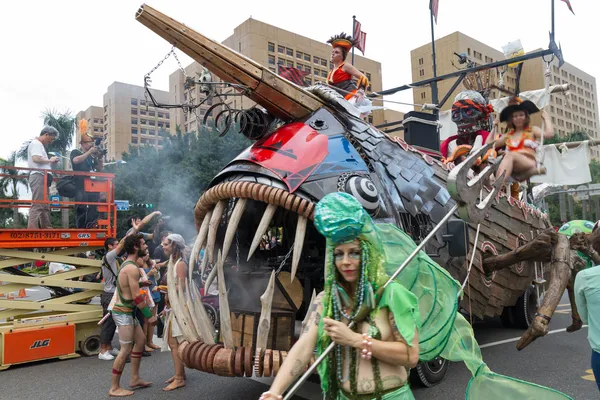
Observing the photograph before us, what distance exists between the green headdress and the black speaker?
3.40 metres

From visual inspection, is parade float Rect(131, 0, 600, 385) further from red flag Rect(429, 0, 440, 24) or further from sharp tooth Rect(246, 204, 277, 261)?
red flag Rect(429, 0, 440, 24)

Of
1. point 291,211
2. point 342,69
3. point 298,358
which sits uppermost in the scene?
point 342,69

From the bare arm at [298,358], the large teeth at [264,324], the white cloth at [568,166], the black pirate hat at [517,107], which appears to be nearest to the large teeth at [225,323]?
the large teeth at [264,324]

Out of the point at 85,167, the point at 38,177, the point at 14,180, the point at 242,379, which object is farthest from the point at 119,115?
the point at 242,379

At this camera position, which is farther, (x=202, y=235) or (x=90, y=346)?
(x=90, y=346)

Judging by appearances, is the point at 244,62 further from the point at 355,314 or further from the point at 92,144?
the point at 92,144

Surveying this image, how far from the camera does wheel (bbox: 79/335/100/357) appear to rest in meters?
6.80

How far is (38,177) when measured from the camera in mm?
6801

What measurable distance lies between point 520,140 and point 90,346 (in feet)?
20.9

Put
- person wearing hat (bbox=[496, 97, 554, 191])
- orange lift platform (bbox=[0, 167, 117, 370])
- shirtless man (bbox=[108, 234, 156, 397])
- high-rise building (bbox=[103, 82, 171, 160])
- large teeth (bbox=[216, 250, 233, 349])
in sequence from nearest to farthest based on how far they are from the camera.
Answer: large teeth (bbox=[216, 250, 233, 349]) < person wearing hat (bbox=[496, 97, 554, 191]) < shirtless man (bbox=[108, 234, 156, 397]) < orange lift platform (bbox=[0, 167, 117, 370]) < high-rise building (bbox=[103, 82, 171, 160])

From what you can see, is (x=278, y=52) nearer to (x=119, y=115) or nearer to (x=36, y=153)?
(x=119, y=115)

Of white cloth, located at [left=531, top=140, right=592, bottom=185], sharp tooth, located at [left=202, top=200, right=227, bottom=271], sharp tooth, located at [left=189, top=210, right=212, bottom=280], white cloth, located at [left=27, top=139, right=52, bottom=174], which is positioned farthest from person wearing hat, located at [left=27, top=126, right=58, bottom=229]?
white cloth, located at [left=531, top=140, right=592, bottom=185]

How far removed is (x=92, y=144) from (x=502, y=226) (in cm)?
635

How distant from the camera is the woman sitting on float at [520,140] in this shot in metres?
4.16
